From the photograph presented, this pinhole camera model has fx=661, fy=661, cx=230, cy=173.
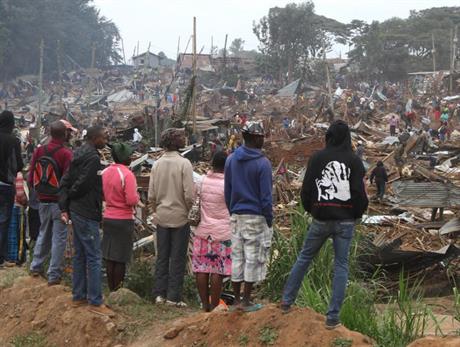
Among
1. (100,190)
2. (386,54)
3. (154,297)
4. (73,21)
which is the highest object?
(73,21)

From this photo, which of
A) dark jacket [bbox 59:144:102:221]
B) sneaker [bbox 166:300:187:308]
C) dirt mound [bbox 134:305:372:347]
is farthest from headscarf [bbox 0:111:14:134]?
dirt mound [bbox 134:305:372:347]

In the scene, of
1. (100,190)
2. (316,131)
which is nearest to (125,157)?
(100,190)

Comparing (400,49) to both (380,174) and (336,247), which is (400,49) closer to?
(380,174)

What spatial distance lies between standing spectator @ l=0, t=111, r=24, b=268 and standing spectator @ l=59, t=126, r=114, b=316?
1.76 meters

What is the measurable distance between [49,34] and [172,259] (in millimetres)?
71656

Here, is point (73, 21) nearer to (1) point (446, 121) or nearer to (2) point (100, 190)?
(1) point (446, 121)

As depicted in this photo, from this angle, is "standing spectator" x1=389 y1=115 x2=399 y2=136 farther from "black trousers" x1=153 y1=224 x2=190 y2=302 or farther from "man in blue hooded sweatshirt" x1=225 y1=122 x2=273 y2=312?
"man in blue hooded sweatshirt" x1=225 y1=122 x2=273 y2=312

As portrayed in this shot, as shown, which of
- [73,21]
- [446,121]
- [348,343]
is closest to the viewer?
[348,343]

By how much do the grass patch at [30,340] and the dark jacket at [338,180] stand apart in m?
2.74

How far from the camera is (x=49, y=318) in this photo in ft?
19.3

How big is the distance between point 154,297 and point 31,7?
232ft

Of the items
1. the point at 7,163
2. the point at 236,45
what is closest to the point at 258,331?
the point at 7,163

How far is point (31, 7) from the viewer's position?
233 feet

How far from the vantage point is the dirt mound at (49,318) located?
217 inches
